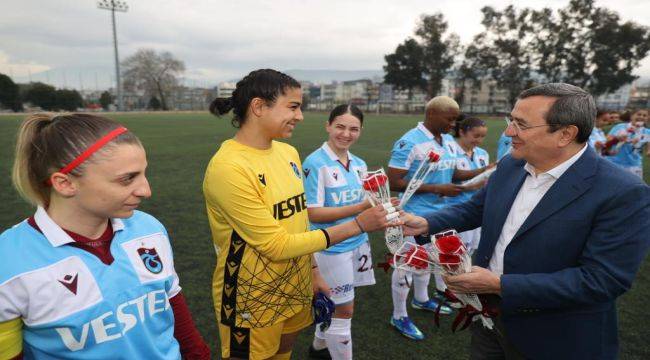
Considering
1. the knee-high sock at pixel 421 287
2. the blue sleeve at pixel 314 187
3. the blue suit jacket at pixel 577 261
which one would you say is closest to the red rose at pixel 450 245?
the blue suit jacket at pixel 577 261

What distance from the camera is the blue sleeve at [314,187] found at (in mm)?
3225

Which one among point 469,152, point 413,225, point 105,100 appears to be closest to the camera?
point 413,225

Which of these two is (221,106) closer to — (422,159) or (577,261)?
(577,261)

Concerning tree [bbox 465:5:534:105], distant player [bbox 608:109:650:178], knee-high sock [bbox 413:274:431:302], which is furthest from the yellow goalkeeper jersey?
tree [bbox 465:5:534:105]

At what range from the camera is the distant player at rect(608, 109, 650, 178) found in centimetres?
782

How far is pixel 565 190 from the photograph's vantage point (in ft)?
6.14

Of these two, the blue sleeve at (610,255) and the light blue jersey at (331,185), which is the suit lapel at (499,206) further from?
the light blue jersey at (331,185)

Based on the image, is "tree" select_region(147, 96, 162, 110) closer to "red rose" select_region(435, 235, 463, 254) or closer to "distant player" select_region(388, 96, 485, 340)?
"distant player" select_region(388, 96, 485, 340)

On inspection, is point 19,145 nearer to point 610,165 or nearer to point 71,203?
point 71,203

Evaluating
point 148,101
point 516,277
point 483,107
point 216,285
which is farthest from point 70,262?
point 483,107

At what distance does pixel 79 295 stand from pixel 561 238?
6.75ft

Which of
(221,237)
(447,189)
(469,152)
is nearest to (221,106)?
(221,237)

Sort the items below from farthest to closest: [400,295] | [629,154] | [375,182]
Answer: [629,154]
[400,295]
[375,182]

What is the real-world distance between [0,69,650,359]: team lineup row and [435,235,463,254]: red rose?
0.13 metres
